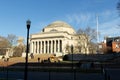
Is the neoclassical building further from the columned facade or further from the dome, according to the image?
the dome

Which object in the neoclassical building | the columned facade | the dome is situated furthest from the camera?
the dome

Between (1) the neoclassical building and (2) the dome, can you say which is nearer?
(1) the neoclassical building

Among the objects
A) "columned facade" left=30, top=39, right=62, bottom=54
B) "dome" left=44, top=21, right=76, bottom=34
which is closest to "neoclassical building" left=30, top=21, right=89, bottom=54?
"columned facade" left=30, top=39, right=62, bottom=54

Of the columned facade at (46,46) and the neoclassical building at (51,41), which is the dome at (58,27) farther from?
the columned facade at (46,46)

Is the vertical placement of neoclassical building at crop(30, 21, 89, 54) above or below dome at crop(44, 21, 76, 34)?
below

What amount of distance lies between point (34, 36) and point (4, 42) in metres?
19.0

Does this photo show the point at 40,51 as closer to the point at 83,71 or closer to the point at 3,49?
the point at 3,49

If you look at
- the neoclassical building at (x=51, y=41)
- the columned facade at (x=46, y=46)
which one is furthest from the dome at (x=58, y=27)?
the columned facade at (x=46, y=46)

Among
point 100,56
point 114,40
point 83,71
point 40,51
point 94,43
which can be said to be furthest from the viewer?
point 40,51

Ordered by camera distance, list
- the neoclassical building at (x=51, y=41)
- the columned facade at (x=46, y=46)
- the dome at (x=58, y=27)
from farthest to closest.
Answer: the dome at (x=58, y=27)
the columned facade at (x=46, y=46)
the neoclassical building at (x=51, y=41)

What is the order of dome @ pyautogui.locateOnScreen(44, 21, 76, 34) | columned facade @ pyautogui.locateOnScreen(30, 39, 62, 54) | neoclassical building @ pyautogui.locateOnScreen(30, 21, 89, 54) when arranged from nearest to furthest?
1. neoclassical building @ pyautogui.locateOnScreen(30, 21, 89, 54)
2. columned facade @ pyautogui.locateOnScreen(30, 39, 62, 54)
3. dome @ pyautogui.locateOnScreen(44, 21, 76, 34)

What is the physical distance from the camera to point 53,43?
151 meters

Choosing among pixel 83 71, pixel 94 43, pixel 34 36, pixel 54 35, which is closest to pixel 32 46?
pixel 34 36

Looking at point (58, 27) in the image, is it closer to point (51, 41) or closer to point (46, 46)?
point (51, 41)
